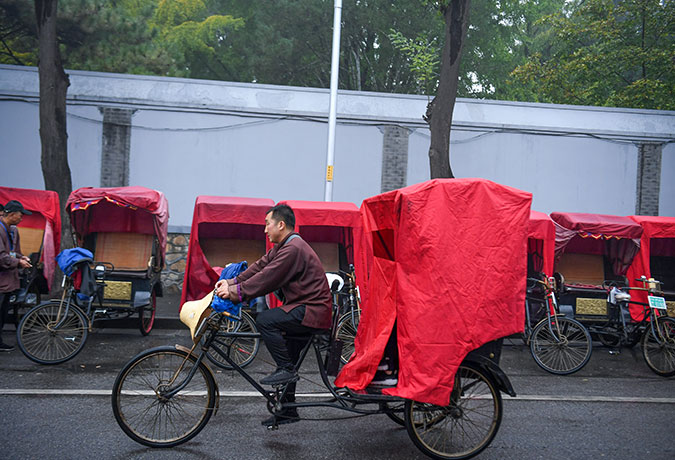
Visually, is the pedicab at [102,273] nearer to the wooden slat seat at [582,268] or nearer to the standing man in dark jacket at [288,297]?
the standing man in dark jacket at [288,297]

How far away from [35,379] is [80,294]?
189 cm

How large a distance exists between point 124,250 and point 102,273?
162 centimetres

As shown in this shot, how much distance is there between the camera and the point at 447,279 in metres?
4.48

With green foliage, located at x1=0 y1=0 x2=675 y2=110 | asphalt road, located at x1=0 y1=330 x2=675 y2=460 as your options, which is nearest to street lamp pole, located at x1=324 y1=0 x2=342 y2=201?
asphalt road, located at x1=0 y1=330 x2=675 y2=460

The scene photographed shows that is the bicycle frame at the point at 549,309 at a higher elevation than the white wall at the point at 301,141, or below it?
below

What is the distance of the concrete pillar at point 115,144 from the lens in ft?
44.0

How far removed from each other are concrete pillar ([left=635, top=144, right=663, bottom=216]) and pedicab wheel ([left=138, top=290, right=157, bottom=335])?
38.1 feet

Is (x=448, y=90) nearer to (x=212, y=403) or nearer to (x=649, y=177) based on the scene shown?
(x=649, y=177)

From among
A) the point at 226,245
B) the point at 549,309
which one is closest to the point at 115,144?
the point at 226,245

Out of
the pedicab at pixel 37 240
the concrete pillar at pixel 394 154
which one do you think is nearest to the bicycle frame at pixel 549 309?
the concrete pillar at pixel 394 154

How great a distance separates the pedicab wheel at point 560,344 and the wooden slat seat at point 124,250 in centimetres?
606

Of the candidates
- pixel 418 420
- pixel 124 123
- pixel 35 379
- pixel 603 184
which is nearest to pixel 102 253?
pixel 35 379

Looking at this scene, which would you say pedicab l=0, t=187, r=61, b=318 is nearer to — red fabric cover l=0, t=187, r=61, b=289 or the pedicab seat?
red fabric cover l=0, t=187, r=61, b=289

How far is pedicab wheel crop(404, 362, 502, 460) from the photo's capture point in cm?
448
